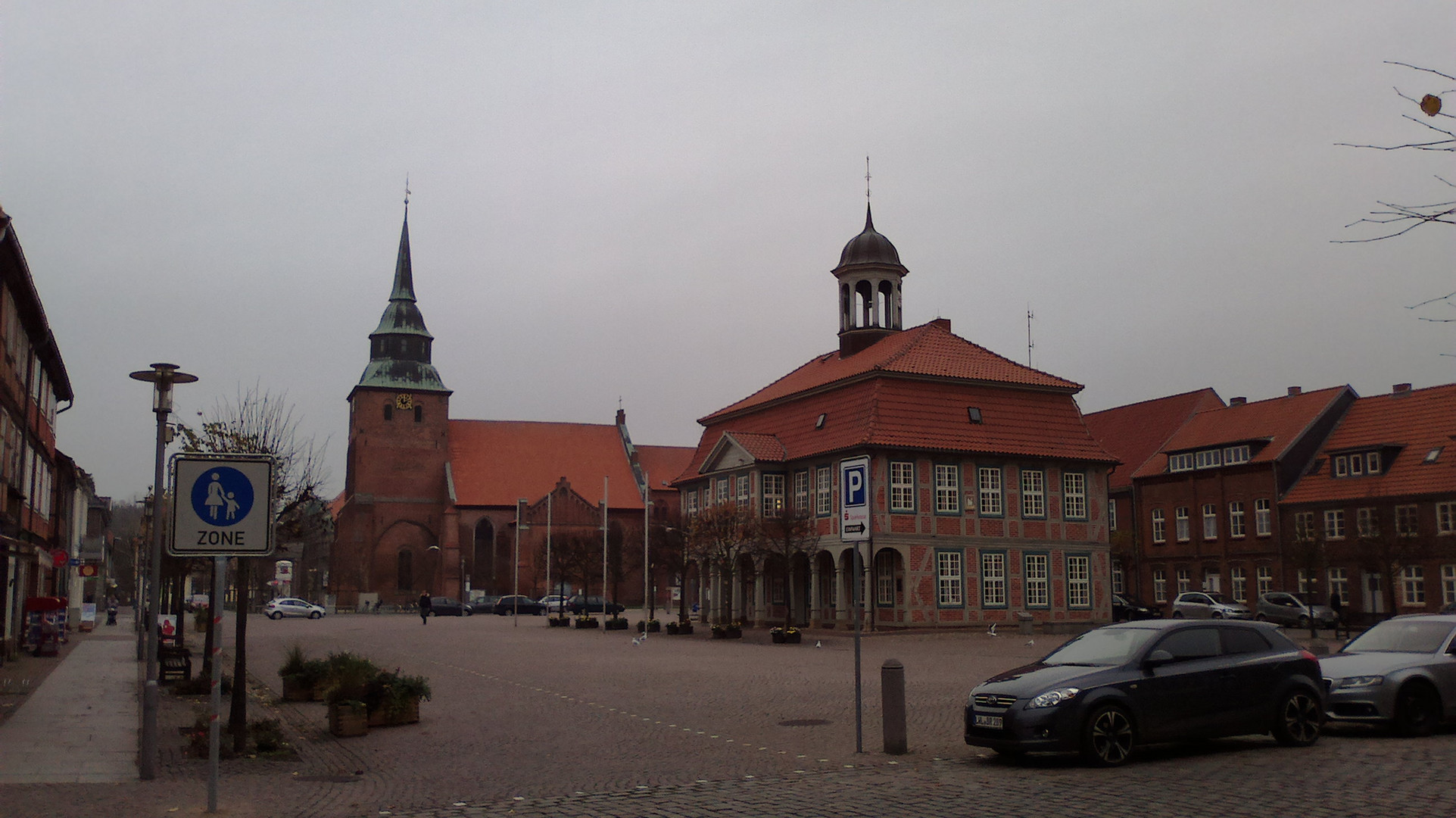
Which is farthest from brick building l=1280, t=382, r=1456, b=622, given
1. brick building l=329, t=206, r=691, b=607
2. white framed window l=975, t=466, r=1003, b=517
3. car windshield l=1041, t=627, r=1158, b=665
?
brick building l=329, t=206, r=691, b=607

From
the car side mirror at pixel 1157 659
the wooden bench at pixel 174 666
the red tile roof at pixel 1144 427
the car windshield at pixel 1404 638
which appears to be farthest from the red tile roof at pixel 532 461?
the car side mirror at pixel 1157 659

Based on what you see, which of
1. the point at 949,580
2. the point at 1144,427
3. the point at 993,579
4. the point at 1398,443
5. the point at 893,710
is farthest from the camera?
the point at 1144,427

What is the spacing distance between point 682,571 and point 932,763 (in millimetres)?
36612

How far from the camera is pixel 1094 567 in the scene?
48906mm

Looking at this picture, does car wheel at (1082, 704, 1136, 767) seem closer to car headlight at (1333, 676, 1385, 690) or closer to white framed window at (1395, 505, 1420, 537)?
car headlight at (1333, 676, 1385, 690)

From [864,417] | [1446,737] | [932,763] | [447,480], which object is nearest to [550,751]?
[932,763]

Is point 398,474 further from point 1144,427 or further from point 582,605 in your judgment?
point 1144,427

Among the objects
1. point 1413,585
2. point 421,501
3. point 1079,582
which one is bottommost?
point 1413,585

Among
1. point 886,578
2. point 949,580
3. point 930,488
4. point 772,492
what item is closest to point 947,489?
point 930,488

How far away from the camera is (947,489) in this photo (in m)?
45.9

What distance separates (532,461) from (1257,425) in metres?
54.1

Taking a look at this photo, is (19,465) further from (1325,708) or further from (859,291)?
(859,291)

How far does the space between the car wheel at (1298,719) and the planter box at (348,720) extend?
436 inches

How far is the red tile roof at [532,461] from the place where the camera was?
9006 cm
